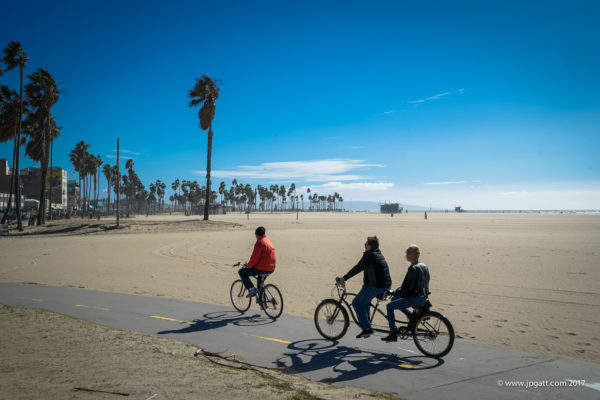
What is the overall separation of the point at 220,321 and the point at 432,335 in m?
4.43

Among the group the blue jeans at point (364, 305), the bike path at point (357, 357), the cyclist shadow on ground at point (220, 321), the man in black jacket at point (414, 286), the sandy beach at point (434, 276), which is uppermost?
the man in black jacket at point (414, 286)

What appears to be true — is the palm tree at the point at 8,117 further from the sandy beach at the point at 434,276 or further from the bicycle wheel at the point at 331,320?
the bicycle wheel at the point at 331,320

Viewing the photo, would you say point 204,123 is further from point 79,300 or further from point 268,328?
point 268,328

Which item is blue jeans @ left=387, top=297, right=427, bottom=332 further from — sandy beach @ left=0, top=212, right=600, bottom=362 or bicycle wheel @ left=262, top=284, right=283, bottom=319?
bicycle wheel @ left=262, top=284, right=283, bottom=319

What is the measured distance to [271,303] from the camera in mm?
8008

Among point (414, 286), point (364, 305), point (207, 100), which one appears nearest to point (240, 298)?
point (364, 305)

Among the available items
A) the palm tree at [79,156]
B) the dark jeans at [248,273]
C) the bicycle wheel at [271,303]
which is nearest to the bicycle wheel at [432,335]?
the bicycle wheel at [271,303]

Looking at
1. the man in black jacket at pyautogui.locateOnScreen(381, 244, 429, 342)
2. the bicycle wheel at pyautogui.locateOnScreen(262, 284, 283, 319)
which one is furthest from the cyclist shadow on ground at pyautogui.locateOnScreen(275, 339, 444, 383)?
the bicycle wheel at pyautogui.locateOnScreen(262, 284, 283, 319)

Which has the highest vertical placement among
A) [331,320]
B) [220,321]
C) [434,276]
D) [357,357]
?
[331,320]

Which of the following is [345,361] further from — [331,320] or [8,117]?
[8,117]

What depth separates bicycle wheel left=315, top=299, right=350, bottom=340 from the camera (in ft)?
21.4

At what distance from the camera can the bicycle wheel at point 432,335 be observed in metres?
5.54

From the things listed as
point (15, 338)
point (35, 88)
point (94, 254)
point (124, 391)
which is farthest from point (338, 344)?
point (35, 88)

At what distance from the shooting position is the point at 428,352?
5.71 meters
